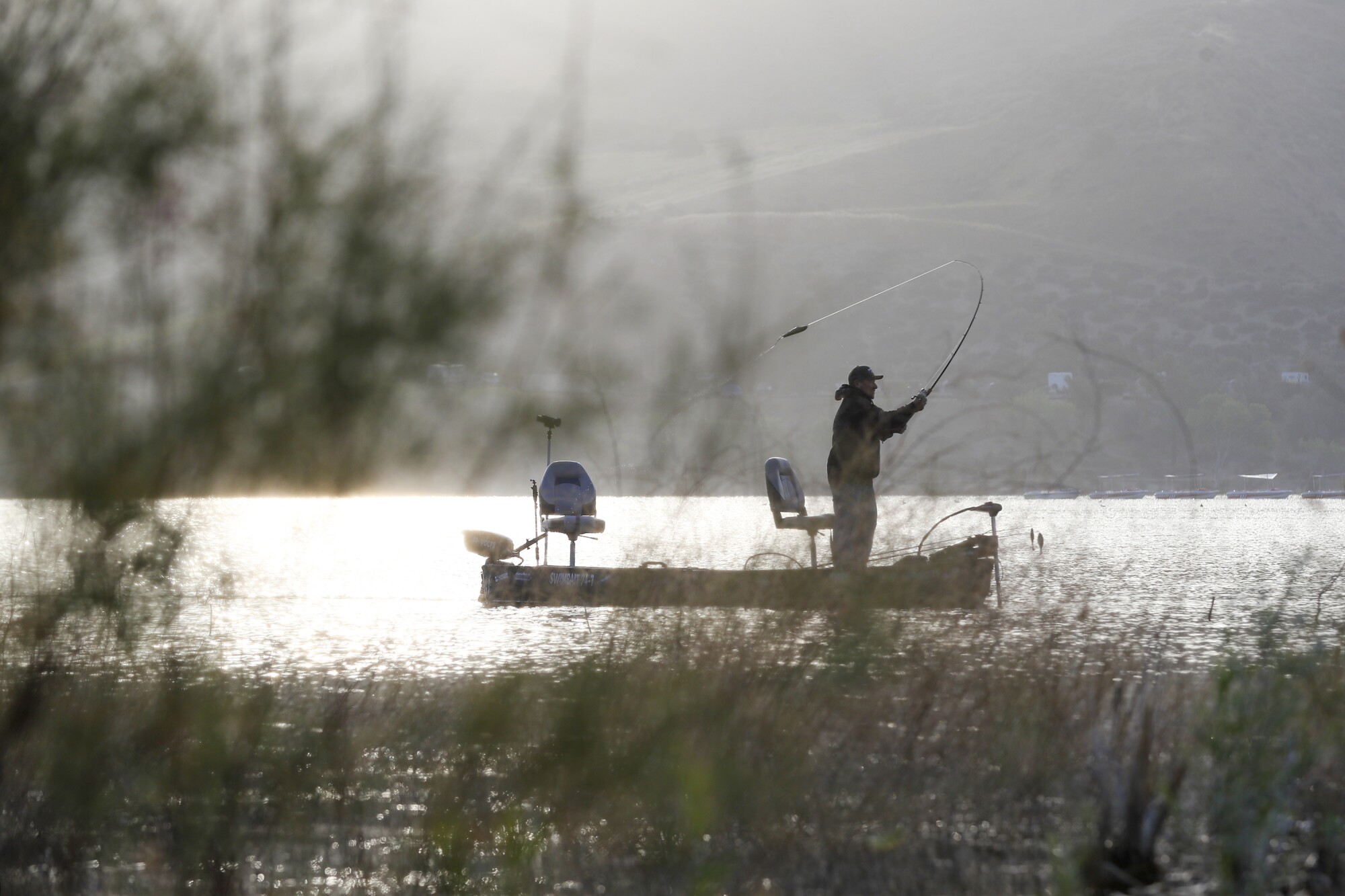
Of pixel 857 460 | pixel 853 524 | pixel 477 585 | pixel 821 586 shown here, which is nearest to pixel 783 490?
pixel 853 524

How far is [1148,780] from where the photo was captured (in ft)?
17.0

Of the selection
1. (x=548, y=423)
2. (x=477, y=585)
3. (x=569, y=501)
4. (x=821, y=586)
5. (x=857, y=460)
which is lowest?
(x=477, y=585)

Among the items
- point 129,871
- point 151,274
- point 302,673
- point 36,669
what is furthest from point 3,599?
point 302,673

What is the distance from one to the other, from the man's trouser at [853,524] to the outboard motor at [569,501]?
302 cm

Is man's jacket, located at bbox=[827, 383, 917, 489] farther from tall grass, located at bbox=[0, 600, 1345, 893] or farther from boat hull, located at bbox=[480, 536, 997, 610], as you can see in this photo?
tall grass, located at bbox=[0, 600, 1345, 893]

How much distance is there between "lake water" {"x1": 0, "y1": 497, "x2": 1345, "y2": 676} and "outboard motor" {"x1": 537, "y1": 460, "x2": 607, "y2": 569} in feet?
1.61

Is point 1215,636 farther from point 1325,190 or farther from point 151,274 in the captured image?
point 1325,190

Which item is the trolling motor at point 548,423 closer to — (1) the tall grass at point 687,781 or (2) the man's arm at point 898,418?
(1) the tall grass at point 687,781

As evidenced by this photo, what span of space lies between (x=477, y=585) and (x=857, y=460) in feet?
38.3

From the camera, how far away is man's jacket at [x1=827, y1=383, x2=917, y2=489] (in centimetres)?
1098

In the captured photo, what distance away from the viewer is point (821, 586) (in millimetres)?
8805

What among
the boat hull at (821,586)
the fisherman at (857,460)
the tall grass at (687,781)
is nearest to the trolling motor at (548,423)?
the tall grass at (687,781)

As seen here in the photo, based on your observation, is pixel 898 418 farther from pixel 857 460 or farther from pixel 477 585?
pixel 477 585

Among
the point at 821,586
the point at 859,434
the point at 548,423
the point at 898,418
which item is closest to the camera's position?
the point at 548,423
